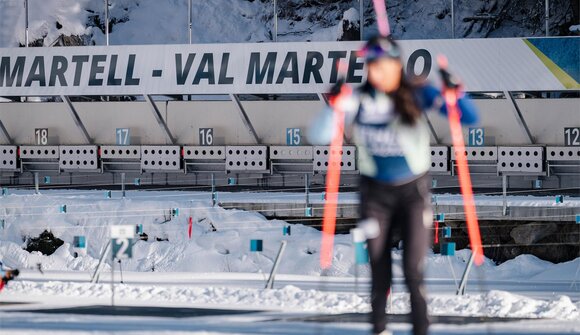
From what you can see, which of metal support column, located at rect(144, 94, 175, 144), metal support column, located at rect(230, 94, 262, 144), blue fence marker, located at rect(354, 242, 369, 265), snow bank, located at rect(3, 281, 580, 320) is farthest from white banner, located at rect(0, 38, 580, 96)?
blue fence marker, located at rect(354, 242, 369, 265)

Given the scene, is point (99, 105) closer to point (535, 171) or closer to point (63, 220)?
point (63, 220)

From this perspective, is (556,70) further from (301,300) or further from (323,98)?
(301,300)

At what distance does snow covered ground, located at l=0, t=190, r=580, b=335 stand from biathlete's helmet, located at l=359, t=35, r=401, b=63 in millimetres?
2910

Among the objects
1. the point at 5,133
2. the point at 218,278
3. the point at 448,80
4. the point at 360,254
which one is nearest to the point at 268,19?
the point at 5,133

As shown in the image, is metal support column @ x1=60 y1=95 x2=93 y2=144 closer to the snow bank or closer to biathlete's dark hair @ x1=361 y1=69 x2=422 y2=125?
the snow bank

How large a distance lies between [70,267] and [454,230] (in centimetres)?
853

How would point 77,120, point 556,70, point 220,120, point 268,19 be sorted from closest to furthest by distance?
point 556,70 → point 220,120 → point 77,120 → point 268,19

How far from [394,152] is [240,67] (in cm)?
2412

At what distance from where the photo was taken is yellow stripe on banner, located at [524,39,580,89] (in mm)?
28719

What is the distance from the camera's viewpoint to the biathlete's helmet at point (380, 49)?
743cm

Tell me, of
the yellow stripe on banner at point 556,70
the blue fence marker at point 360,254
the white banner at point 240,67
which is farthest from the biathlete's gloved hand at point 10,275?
the yellow stripe on banner at point 556,70

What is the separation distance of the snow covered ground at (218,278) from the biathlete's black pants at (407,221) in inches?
82.8

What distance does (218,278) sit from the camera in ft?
64.7

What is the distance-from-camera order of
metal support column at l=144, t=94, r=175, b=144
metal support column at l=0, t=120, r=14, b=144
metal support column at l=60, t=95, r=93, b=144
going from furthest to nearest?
metal support column at l=0, t=120, r=14, b=144 → metal support column at l=60, t=95, r=93, b=144 → metal support column at l=144, t=94, r=175, b=144
